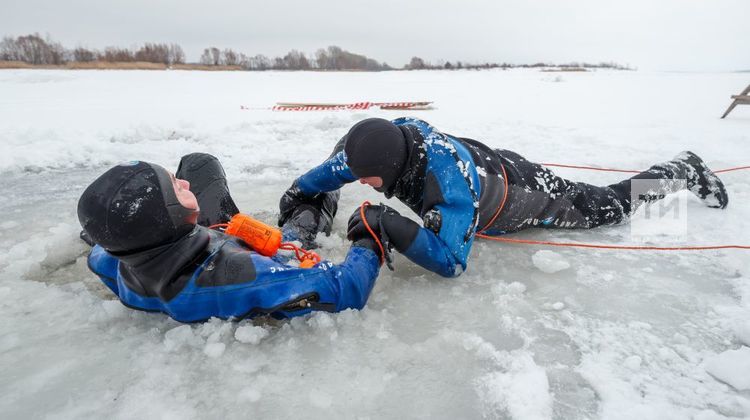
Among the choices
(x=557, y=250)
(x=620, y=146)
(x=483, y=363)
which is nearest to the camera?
(x=483, y=363)

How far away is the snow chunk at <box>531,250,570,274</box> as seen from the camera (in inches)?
95.2

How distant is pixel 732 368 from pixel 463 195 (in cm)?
124

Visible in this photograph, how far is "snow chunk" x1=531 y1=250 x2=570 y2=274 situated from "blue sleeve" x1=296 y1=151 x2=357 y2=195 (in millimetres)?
1154

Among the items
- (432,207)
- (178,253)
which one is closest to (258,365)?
(178,253)

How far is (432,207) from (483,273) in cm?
48

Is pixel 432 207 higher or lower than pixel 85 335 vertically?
higher

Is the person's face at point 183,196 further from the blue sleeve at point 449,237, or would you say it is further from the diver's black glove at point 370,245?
the blue sleeve at point 449,237

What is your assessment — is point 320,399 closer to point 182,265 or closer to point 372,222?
point 182,265

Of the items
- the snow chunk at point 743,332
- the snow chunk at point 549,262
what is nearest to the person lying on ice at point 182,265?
the snow chunk at point 549,262

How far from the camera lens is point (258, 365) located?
174 centimetres

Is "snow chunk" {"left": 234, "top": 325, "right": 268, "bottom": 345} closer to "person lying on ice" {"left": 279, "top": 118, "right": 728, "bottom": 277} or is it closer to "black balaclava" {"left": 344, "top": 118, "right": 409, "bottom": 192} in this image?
"person lying on ice" {"left": 279, "top": 118, "right": 728, "bottom": 277}

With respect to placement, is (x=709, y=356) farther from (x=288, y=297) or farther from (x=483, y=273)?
(x=288, y=297)

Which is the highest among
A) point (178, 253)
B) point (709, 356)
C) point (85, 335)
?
point (178, 253)

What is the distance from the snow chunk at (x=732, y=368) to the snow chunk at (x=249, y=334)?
1708 mm
